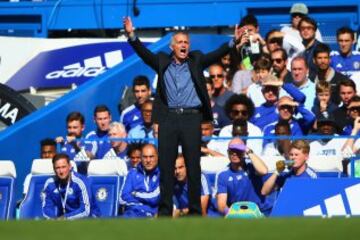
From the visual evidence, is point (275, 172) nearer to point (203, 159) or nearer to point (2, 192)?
point (203, 159)

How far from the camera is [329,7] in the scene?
2177cm

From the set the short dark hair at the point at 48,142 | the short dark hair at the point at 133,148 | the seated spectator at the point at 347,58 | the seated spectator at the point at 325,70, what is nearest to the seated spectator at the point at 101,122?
the short dark hair at the point at 48,142

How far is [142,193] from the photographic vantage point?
1614 cm

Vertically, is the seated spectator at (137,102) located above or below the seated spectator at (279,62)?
below

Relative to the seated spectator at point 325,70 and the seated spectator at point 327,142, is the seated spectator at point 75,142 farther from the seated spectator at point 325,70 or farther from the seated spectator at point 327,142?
the seated spectator at point 325,70

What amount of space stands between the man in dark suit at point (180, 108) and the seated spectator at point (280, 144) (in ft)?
7.50

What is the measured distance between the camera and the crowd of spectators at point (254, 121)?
15.9m

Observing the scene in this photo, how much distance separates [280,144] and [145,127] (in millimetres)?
2066

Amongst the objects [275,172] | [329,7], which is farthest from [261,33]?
[275,172]

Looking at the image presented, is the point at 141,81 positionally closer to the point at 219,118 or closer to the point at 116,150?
the point at 219,118

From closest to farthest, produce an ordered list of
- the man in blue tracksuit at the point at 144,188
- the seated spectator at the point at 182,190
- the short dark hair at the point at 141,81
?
the seated spectator at the point at 182,190 → the man in blue tracksuit at the point at 144,188 → the short dark hair at the point at 141,81

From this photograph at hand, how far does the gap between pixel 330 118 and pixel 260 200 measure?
1816 millimetres

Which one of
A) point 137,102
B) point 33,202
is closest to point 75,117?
point 137,102

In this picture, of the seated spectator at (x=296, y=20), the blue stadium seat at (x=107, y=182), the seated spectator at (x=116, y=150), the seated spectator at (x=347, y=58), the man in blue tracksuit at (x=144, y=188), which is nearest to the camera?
the man in blue tracksuit at (x=144, y=188)
